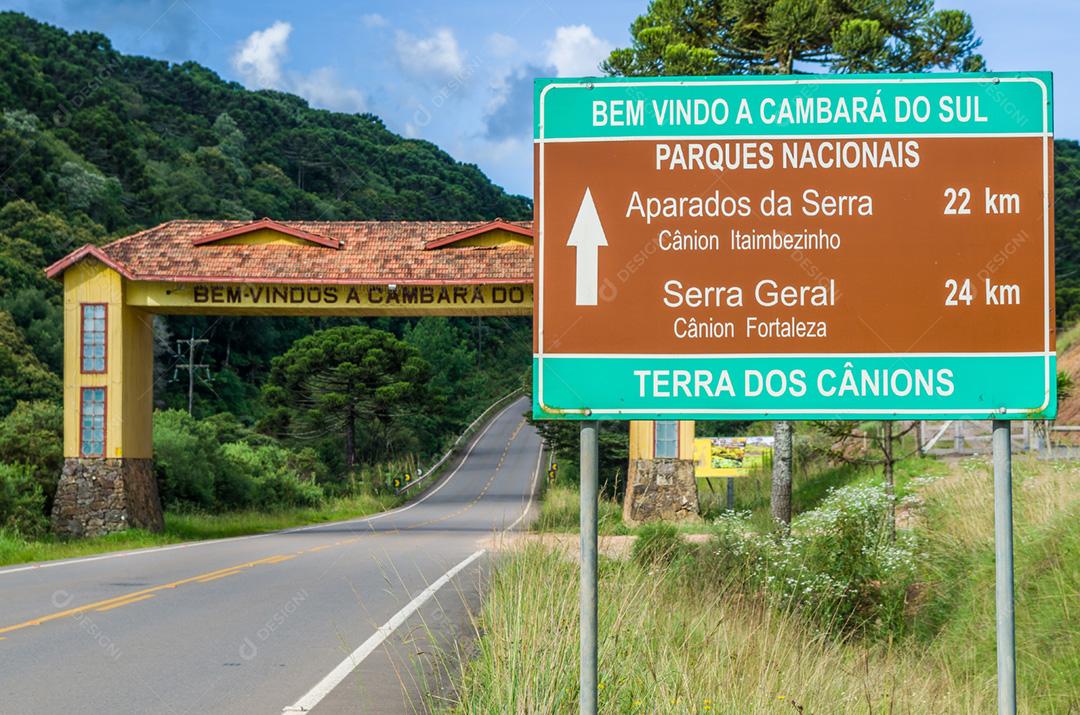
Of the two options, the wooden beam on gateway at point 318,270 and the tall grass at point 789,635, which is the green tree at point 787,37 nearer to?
the wooden beam on gateway at point 318,270

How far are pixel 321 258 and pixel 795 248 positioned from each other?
23211mm

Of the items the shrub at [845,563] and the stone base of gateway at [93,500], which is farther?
the stone base of gateway at [93,500]

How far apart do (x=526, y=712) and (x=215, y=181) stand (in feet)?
265

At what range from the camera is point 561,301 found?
4.80 metres

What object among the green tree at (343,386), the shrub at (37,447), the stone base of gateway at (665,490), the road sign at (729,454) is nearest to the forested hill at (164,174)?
the green tree at (343,386)

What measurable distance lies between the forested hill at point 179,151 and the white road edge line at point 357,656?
5770 centimetres

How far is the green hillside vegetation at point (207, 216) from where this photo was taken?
119ft

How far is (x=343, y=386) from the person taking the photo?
62.2 m

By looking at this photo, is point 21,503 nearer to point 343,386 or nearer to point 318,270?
point 318,270

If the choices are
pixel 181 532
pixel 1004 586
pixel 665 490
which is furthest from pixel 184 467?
pixel 1004 586

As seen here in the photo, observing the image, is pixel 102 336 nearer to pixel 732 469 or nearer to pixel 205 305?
pixel 205 305

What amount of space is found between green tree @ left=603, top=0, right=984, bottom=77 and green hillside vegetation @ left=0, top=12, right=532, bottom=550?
15704 millimetres

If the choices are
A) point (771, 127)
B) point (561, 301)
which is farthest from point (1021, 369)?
point (561, 301)

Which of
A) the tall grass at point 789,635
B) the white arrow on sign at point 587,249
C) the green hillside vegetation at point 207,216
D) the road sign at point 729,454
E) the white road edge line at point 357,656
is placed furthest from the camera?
the green hillside vegetation at point 207,216
